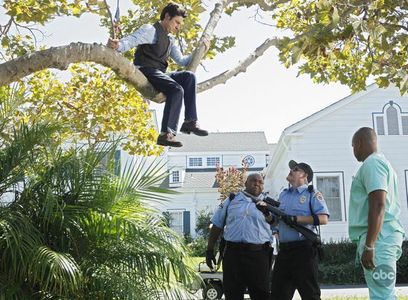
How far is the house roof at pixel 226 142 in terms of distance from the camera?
150 ft

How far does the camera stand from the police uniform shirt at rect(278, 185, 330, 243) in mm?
6559

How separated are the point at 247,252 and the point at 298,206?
84 centimetres

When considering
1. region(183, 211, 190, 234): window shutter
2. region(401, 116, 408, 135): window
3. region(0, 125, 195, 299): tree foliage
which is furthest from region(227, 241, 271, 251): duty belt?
region(183, 211, 190, 234): window shutter

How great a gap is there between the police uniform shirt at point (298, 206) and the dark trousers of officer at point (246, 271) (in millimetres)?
471

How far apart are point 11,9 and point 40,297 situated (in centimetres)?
404

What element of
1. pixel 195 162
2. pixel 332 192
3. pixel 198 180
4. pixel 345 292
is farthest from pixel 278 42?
pixel 195 162

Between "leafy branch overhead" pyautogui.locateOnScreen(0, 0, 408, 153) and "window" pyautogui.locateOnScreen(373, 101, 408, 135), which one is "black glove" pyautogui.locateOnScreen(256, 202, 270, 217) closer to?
"leafy branch overhead" pyautogui.locateOnScreen(0, 0, 408, 153)

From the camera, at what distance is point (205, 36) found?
6195 mm

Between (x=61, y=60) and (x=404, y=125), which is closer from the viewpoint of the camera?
(x=61, y=60)

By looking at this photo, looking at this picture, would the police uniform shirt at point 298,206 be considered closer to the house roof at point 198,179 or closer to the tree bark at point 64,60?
the tree bark at point 64,60

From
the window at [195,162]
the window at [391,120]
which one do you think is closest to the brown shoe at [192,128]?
the window at [391,120]

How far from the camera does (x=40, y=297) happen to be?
17.3 feet

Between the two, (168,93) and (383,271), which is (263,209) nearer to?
(168,93)

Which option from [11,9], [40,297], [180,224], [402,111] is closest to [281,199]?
[40,297]
